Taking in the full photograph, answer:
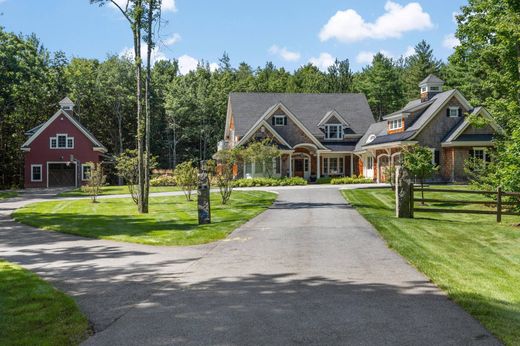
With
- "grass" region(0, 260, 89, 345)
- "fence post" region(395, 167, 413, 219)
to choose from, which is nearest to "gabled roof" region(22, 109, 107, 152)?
"fence post" region(395, 167, 413, 219)

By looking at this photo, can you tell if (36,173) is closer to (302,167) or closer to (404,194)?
(302,167)

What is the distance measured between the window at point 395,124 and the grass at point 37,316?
37573 millimetres

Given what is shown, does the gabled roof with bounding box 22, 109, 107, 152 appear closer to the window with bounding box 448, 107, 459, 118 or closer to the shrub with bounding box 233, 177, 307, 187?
the shrub with bounding box 233, 177, 307, 187

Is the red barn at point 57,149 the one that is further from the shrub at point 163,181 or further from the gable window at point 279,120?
the gable window at point 279,120

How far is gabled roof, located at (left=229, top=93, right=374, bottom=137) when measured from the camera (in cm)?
4850

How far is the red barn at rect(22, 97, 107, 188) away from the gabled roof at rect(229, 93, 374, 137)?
14959 mm

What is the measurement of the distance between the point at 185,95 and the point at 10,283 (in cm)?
5596

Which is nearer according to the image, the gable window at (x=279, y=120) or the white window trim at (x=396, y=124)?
the white window trim at (x=396, y=124)

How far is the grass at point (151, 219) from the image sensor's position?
48.1 feet

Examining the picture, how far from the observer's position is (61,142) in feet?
158

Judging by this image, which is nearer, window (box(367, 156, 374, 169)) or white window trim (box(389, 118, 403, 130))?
white window trim (box(389, 118, 403, 130))

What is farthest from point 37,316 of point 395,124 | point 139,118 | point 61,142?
point 61,142

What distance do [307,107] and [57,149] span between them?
1025 inches

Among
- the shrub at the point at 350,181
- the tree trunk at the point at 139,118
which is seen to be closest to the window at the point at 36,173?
the shrub at the point at 350,181
